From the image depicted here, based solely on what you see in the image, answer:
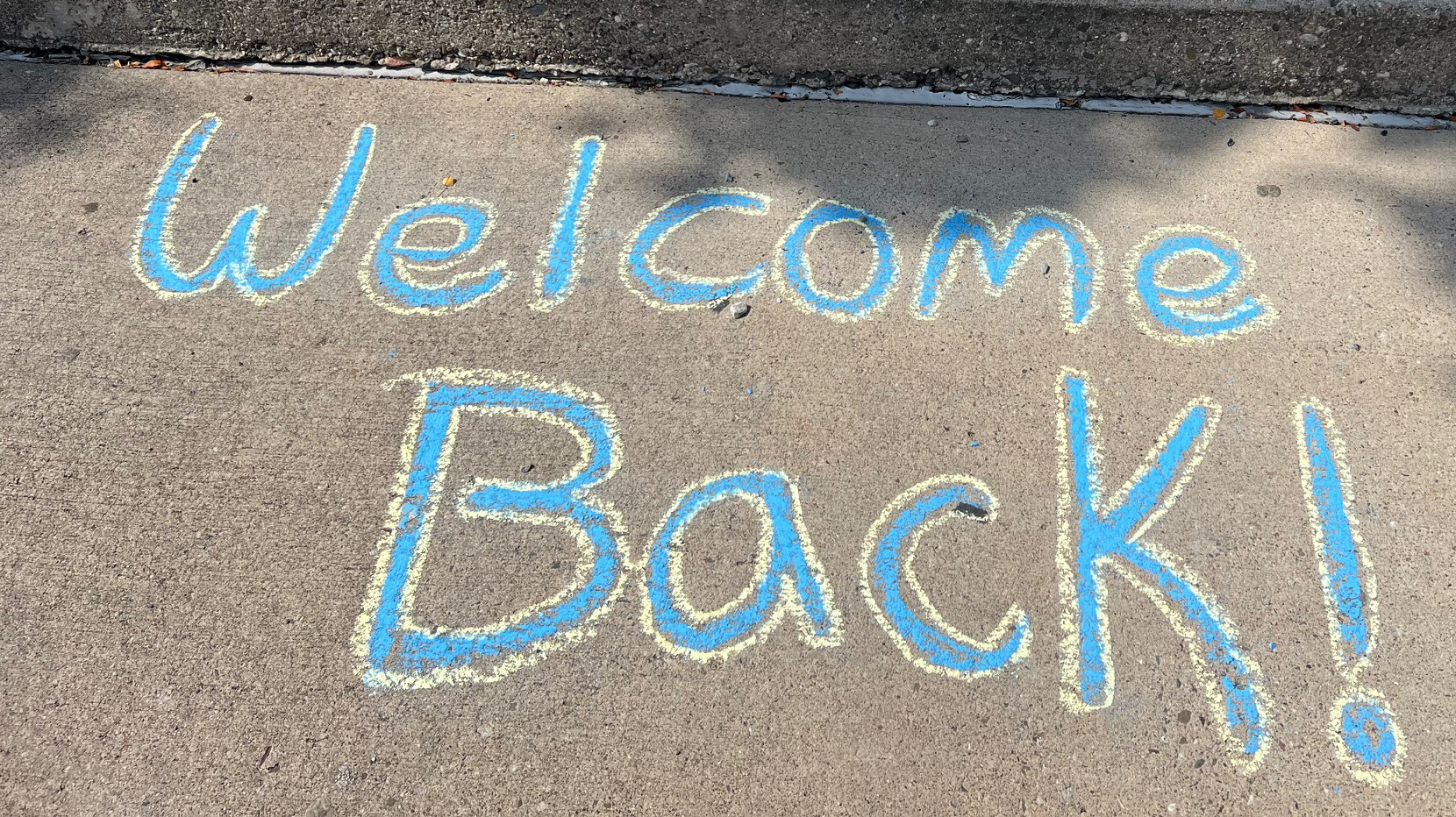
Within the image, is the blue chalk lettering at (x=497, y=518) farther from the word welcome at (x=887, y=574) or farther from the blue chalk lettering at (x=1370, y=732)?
the blue chalk lettering at (x=1370, y=732)

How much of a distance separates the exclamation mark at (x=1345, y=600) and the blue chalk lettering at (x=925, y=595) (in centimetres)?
80

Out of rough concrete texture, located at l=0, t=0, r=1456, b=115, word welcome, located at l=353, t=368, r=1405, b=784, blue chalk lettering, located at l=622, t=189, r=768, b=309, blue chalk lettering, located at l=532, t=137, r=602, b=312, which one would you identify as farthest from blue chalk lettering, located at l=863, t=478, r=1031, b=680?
rough concrete texture, located at l=0, t=0, r=1456, b=115

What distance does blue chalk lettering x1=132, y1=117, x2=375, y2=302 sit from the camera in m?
2.78

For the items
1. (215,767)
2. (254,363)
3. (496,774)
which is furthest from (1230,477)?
(254,363)

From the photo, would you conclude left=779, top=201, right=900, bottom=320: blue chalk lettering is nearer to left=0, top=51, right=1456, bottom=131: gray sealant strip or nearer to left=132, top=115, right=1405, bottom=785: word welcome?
left=132, top=115, right=1405, bottom=785: word welcome

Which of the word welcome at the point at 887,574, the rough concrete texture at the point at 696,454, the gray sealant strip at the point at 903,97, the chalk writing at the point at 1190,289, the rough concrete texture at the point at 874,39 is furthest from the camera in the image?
the gray sealant strip at the point at 903,97

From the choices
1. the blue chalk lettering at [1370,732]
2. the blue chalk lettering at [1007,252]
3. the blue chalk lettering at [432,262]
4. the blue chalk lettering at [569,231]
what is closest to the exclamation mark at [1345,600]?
the blue chalk lettering at [1370,732]

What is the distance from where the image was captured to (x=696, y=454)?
2447mm

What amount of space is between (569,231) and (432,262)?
488 mm

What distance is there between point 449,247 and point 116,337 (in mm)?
1078

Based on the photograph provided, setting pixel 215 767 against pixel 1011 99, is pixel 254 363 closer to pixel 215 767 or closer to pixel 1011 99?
pixel 215 767

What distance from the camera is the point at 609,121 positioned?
3305 millimetres

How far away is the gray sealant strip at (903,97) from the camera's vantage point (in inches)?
132

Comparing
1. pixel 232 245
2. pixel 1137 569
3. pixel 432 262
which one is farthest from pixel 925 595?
pixel 232 245
